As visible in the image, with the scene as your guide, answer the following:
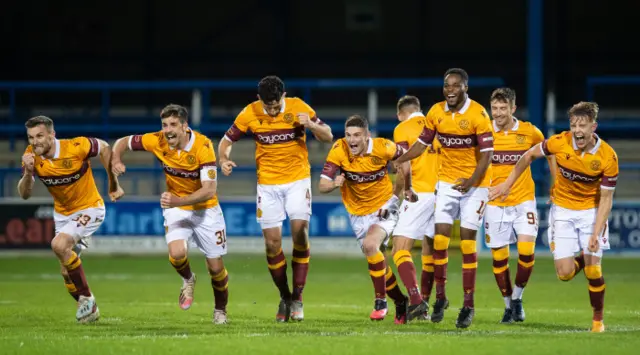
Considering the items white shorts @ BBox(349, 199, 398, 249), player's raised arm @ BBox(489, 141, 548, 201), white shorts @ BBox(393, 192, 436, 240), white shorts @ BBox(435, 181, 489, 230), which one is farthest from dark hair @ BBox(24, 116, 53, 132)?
player's raised arm @ BBox(489, 141, 548, 201)

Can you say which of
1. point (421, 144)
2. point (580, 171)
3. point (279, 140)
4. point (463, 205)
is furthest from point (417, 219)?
point (580, 171)

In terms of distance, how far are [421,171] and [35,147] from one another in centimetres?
355

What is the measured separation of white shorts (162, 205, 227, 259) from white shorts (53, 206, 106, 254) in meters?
0.78

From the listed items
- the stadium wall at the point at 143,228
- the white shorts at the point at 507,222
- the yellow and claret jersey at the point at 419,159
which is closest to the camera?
the white shorts at the point at 507,222

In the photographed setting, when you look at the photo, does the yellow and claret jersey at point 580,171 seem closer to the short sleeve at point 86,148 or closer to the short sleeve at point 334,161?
the short sleeve at point 334,161

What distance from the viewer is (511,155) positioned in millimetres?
10914

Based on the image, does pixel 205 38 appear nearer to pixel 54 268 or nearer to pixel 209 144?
pixel 54 268

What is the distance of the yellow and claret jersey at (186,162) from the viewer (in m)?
10.3

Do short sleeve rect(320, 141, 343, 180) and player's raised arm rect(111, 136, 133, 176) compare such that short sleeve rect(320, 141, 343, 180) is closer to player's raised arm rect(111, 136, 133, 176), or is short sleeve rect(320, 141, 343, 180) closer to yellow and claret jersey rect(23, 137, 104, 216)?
player's raised arm rect(111, 136, 133, 176)

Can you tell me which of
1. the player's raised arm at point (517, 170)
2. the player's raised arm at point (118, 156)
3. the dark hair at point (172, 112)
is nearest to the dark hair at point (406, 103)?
the player's raised arm at point (517, 170)

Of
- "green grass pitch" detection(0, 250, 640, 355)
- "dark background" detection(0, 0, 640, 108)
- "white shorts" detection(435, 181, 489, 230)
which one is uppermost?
"dark background" detection(0, 0, 640, 108)

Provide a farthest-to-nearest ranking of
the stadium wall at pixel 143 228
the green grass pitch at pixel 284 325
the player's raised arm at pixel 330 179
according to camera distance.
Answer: the stadium wall at pixel 143 228
the player's raised arm at pixel 330 179
the green grass pitch at pixel 284 325

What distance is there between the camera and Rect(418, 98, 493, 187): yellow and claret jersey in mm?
9914

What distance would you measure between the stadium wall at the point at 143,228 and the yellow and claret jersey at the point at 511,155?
6871mm
